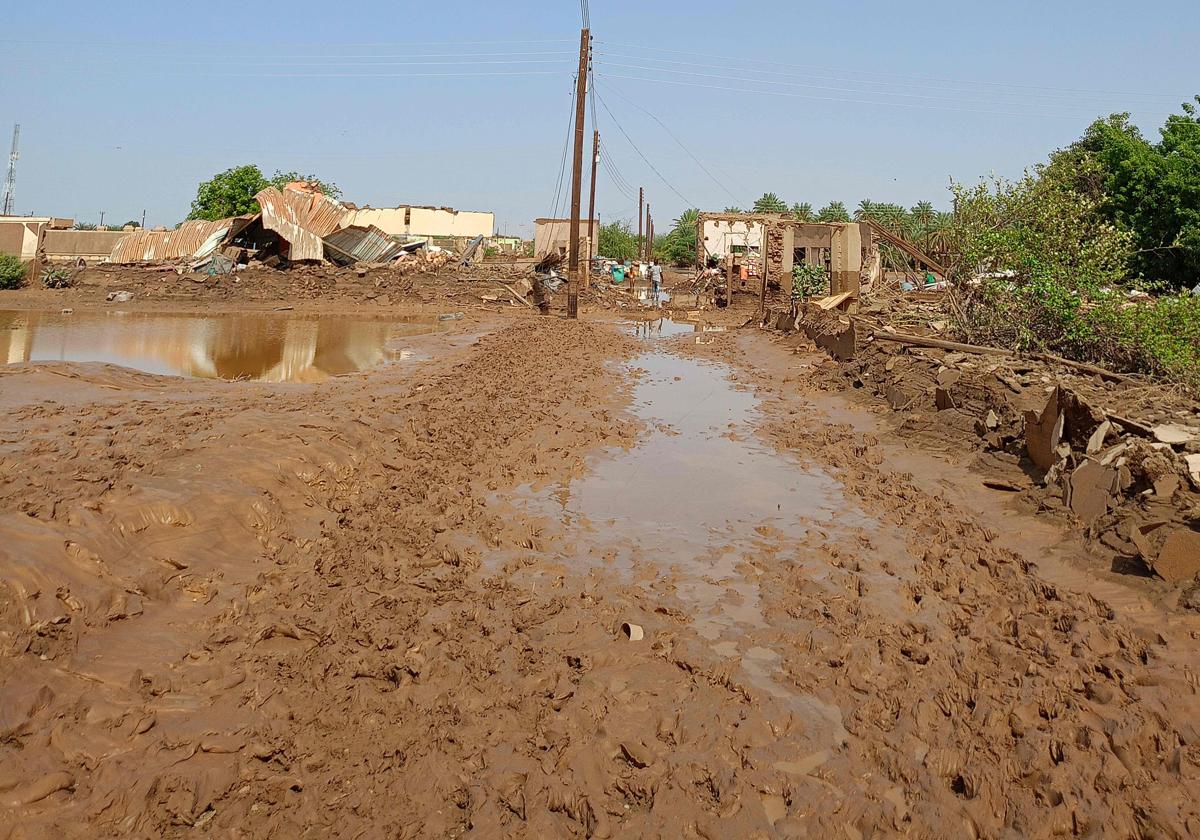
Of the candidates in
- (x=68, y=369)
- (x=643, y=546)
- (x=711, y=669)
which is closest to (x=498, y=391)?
(x=68, y=369)

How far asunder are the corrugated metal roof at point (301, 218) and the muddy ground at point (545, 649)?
26989 millimetres

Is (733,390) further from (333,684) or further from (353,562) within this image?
(333,684)

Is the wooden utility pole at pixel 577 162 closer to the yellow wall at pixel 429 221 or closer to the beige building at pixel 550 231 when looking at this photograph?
the beige building at pixel 550 231

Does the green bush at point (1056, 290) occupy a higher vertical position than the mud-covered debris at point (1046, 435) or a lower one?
higher

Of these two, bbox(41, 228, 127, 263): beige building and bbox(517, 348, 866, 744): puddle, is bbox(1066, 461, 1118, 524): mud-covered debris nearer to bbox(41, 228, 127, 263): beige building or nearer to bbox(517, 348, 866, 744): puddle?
bbox(517, 348, 866, 744): puddle

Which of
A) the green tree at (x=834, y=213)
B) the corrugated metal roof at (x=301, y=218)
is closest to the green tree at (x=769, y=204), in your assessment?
the green tree at (x=834, y=213)

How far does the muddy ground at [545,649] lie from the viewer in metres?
3.40

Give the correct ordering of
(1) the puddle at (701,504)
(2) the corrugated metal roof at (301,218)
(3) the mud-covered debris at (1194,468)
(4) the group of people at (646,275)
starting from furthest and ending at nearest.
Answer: (4) the group of people at (646,275)
(2) the corrugated metal roof at (301,218)
(3) the mud-covered debris at (1194,468)
(1) the puddle at (701,504)

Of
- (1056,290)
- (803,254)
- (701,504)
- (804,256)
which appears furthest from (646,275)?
(701,504)

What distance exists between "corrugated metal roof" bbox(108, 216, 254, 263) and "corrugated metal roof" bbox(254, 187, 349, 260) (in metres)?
1.44

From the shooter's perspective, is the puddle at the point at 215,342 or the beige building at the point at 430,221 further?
the beige building at the point at 430,221

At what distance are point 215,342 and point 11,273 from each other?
Answer: 1681cm

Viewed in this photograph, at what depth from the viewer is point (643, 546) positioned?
22.0 feet

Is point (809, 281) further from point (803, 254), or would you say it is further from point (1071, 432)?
point (1071, 432)
